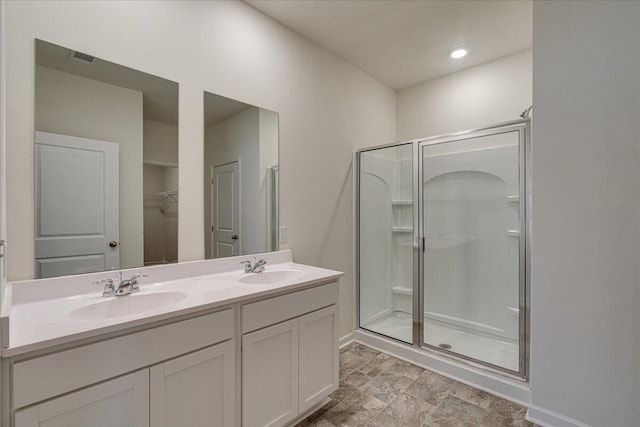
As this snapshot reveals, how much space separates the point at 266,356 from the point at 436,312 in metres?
2.03

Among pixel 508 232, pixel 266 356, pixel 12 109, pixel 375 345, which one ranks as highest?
pixel 12 109

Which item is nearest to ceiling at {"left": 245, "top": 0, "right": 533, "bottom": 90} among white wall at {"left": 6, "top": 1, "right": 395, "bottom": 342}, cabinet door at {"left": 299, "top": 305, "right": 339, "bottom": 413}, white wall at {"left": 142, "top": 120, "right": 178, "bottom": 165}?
white wall at {"left": 6, "top": 1, "right": 395, "bottom": 342}

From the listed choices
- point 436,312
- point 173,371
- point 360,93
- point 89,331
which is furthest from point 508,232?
point 89,331

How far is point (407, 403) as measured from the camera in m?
1.94

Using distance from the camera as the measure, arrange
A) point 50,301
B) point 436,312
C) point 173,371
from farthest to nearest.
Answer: point 436,312 → point 50,301 → point 173,371

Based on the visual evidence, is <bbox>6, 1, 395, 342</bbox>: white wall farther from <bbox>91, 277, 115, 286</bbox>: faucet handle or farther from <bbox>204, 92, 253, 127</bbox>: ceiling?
<bbox>91, 277, 115, 286</bbox>: faucet handle

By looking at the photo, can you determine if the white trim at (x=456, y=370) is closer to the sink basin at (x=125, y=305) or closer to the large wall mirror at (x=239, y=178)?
the large wall mirror at (x=239, y=178)

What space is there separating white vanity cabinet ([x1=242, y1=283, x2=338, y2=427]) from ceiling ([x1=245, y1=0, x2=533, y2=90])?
6.51ft

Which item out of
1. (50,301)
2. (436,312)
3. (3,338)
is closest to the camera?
(3,338)

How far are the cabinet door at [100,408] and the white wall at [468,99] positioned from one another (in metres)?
3.12

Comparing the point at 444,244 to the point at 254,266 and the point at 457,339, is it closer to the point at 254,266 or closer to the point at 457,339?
the point at 457,339

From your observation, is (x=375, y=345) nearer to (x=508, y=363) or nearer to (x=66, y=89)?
(x=508, y=363)

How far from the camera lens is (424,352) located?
2.45 meters

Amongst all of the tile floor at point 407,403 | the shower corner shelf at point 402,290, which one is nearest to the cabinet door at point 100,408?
the tile floor at point 407,403
